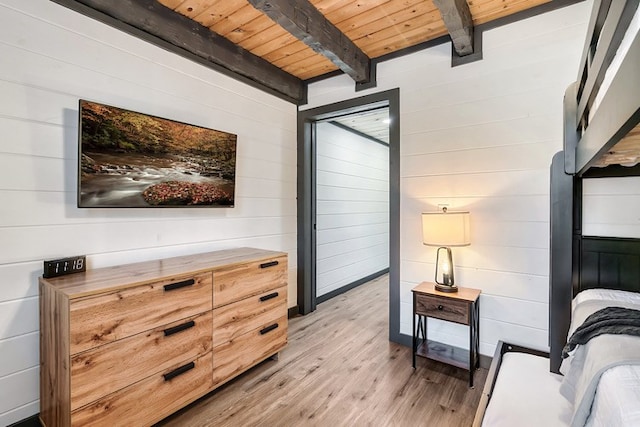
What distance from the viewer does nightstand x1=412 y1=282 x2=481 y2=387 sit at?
218 cm

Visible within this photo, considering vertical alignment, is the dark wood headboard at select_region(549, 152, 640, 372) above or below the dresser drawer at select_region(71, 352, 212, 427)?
above

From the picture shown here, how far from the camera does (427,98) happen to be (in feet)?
8.66

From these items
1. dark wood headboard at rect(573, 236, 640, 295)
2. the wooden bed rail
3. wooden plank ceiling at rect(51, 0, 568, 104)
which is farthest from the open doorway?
dark wood headboard at rect(573, 236, 640, 295)

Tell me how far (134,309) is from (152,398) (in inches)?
20.7

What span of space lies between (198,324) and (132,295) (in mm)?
456

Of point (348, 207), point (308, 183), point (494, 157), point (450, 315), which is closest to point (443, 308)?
point (450, 315)

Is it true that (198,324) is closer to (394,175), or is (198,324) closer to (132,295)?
Result: (132,295)

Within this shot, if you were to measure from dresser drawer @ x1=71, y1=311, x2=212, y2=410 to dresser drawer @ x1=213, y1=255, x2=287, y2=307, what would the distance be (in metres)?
0.16

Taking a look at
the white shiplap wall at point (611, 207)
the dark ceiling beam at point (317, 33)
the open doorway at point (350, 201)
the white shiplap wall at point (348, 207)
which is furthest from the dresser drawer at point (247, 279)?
the white shiplap wall at point (611, 207)

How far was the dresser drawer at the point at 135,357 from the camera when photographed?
143 centimetres

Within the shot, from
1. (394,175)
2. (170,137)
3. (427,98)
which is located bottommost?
(394,175)

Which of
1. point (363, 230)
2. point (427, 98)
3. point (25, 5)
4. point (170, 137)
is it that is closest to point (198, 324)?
point (170, 137)

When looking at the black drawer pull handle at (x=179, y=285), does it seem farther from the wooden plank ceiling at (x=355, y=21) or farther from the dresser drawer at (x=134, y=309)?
the wooden plank ceiling at (x=355, y=21)

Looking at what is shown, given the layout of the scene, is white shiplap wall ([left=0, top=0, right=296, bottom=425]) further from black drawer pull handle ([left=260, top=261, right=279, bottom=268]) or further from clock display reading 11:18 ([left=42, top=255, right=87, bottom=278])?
black drawer pull handle ([left=260, top=261, right=279, bottom=268])
